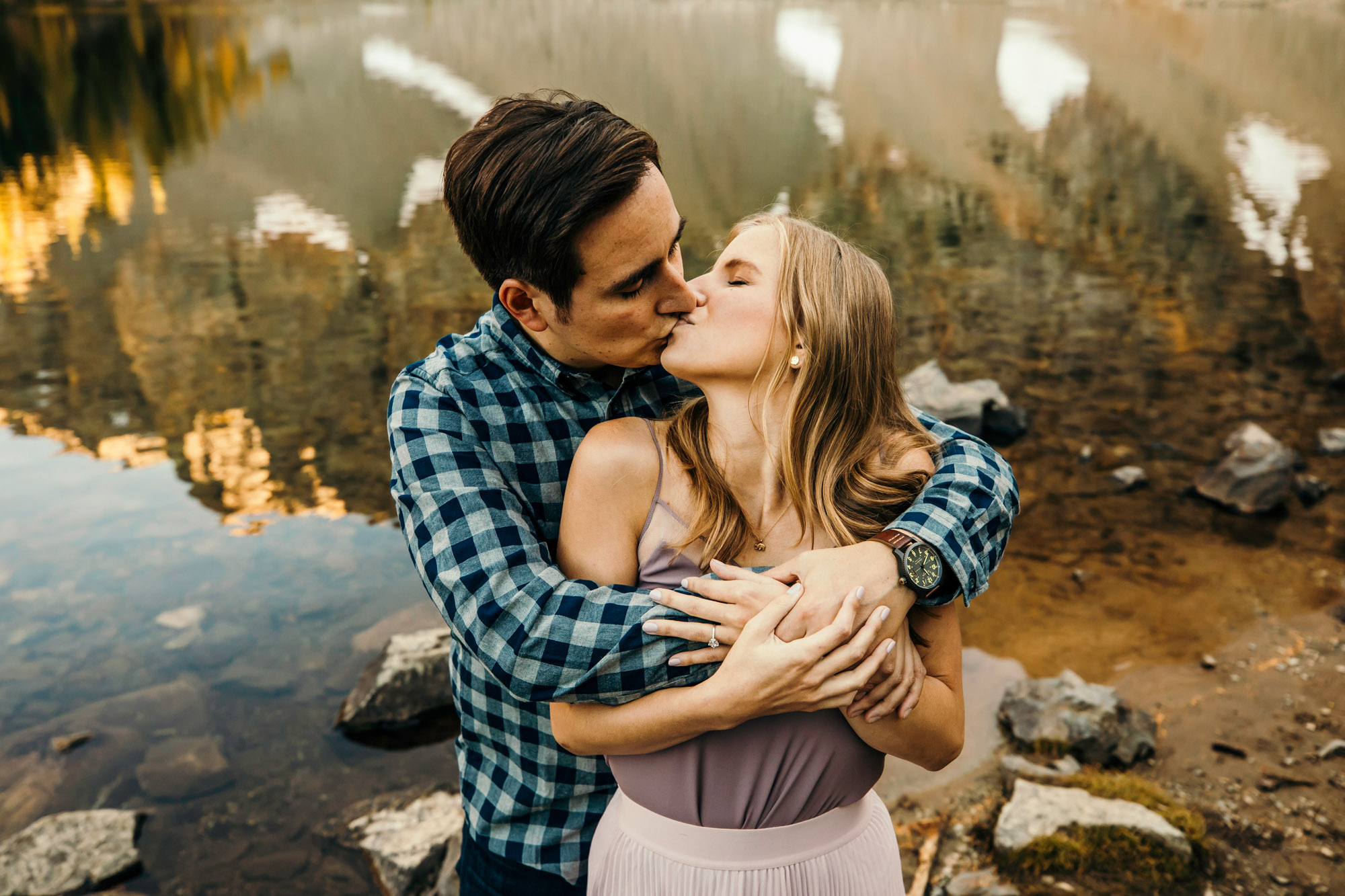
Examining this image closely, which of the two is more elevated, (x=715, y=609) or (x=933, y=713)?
(x=715, y=609)

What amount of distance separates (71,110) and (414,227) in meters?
23.9

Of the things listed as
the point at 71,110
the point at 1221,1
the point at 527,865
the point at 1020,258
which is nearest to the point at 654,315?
the point at 527,865

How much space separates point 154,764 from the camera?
→ 4742mm

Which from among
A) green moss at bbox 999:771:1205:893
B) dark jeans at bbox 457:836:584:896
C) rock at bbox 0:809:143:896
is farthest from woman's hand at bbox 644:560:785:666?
rock at bbox 0:809:143:896

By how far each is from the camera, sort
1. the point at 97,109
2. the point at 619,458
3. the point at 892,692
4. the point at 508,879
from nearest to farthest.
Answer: the point at 892,692
the point at 619,458
the point at 508,879
the point at 97,109

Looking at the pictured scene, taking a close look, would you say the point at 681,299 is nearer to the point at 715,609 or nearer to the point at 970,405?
the point at 715,609

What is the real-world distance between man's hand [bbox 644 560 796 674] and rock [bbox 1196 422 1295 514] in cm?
601

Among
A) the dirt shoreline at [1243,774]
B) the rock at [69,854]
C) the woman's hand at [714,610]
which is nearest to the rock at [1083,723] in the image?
the dirt shoreline at [1243,774]

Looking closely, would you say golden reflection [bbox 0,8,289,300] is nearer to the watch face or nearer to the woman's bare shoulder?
the woman's bare shoulder

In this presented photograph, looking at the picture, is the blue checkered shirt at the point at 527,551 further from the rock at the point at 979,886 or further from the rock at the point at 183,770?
the rock at the point at 183,770

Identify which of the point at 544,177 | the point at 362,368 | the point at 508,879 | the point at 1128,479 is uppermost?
the point at 544,177

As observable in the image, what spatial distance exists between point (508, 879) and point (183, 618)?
4802mm

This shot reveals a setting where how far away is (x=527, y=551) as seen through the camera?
162 centimetres

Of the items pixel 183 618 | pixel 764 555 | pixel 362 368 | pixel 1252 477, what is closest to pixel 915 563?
pixel 764 555
